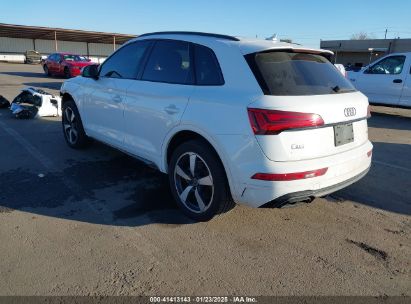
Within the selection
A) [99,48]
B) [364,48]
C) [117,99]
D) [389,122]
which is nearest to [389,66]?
[389,122]

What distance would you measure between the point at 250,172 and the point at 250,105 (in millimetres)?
554

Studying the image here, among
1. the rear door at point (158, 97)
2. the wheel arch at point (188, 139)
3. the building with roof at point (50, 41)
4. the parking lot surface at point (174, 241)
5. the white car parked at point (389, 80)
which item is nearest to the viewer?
the parking lot surface at point (174, 241)

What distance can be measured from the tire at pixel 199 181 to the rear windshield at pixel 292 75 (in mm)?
815

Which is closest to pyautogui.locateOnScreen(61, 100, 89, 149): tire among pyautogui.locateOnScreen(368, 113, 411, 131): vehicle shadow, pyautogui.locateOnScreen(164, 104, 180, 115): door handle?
pyautogui.locateOnScreen(164, 104, 180, 115): door handle

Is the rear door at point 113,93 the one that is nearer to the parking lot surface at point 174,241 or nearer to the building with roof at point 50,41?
the parking lot surface at point 174,241

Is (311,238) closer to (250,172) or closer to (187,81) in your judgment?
(250,172)

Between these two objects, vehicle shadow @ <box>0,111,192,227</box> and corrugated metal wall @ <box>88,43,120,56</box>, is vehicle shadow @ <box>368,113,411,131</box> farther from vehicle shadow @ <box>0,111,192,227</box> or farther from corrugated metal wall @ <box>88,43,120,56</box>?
corrugated metal wall @ <box>88,43,120,56</box>

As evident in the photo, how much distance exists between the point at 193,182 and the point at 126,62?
6.51ft

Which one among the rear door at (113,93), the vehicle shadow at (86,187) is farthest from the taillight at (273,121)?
the rear door at (113,93)

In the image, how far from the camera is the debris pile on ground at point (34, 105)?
8.94m

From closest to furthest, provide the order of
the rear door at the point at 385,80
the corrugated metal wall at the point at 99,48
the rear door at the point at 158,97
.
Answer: the rear door at the point at 158,97
the rear door at the point at 385,80
the corrugated metal wall at the point at 99,48

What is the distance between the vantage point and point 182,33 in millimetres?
4125

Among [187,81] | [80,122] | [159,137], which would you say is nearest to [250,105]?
[187,81]

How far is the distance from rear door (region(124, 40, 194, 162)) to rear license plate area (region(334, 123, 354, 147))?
1.41 meters
